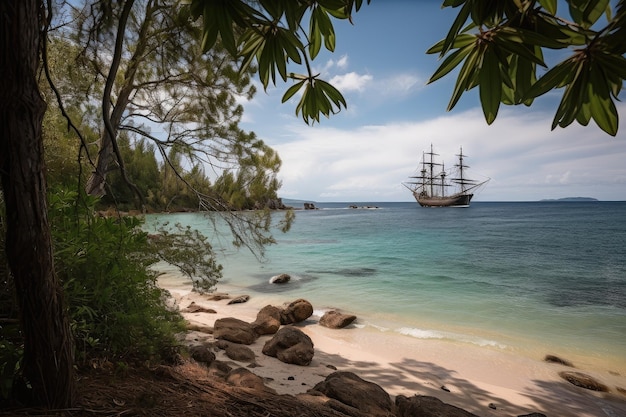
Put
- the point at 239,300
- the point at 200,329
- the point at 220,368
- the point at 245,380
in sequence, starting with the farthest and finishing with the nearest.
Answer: the point at 239,300 → the point at 200,329 → the point at 220,368 → the point at 245,380

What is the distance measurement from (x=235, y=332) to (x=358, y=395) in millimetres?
2591

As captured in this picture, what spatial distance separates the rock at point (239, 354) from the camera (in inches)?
151

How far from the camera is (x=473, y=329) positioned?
670 cm

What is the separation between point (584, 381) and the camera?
4.35m

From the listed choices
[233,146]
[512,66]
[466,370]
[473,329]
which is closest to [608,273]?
[473,329]

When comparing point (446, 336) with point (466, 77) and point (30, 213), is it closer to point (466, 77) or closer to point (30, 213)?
point (466, 77)

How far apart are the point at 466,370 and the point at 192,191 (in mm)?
4460

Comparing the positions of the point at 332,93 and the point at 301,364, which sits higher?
the point at 332,93

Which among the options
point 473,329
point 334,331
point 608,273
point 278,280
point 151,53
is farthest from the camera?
point 608,273

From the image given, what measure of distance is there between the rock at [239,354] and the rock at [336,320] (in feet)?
7.87

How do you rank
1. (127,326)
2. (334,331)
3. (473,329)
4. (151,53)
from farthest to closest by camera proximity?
(473,329) → (334,331) → (151,53) → (127,326)

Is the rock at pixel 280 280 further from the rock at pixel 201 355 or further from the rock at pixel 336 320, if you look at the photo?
the rock at pixel 201 355

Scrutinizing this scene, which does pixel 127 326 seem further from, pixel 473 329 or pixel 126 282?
pixel 473 329

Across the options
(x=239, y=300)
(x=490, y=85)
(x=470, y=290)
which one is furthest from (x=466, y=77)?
(x=470, y=290)
